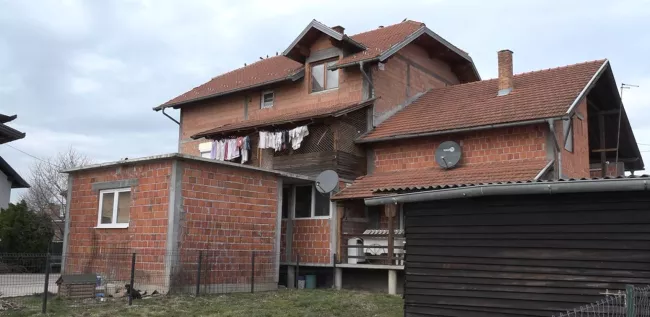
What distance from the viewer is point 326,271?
56.7 ft

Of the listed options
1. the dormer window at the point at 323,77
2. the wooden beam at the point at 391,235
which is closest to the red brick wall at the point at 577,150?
the wooden beam at the point at 391,235

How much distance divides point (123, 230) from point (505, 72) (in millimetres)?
11687

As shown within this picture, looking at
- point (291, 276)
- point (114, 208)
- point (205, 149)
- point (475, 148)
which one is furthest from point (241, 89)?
point (475, 148)

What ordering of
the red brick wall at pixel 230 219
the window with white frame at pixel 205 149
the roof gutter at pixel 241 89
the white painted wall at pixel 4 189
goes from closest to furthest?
the red brick wall at pixel 230 219 < the roof gutter at pixel 241 89 < the window with white frame at pixel 205 149 < the white painted wall at pixel 4 189

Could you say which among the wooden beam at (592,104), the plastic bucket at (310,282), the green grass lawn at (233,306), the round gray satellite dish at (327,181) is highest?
the wooden beam at (592,104)

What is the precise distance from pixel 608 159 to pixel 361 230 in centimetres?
997

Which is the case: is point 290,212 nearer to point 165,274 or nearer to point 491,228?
point 165,274

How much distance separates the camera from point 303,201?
17.7 meters

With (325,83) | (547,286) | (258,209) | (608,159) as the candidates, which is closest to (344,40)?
(325,83)

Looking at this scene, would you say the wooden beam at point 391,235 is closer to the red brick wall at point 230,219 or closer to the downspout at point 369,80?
the red brick wall at point 230,219

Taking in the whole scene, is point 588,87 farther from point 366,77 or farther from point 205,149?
point 205,149

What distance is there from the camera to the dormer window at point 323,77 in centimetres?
1933

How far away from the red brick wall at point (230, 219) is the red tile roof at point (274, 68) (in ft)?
17.6

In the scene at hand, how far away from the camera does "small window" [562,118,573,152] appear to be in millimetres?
15371
